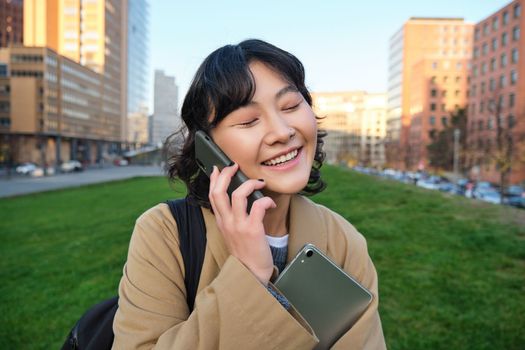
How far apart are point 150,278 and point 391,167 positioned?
71.3 meters

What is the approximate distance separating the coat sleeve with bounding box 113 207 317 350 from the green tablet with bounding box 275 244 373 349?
0.55 ft

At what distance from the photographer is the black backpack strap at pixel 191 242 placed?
1435 millimetres

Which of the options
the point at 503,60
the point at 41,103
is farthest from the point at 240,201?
the point at 41,103

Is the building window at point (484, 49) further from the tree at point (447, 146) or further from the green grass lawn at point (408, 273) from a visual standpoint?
the green grass lawn at point (408, 273)

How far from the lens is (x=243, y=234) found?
47.8 inches

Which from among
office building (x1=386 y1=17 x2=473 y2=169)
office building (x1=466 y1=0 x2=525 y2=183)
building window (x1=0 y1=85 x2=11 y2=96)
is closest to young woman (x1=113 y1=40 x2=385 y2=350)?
office building (x1=466 y1=0 x2=525 y2=183)

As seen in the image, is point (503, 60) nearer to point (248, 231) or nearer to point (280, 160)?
point (280, 160)

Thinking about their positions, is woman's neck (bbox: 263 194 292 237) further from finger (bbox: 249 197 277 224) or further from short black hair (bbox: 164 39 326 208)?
finger (bbox: 249 197 277 224)

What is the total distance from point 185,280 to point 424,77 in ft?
289

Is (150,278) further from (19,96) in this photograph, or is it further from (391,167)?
(19,96)

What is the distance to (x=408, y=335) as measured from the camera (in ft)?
11.5

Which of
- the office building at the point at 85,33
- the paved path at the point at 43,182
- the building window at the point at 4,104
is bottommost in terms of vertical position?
the paved path at the point at 43,182

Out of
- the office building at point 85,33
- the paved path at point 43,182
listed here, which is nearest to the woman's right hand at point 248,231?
the paved path at point 43,182

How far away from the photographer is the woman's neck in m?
1.67
